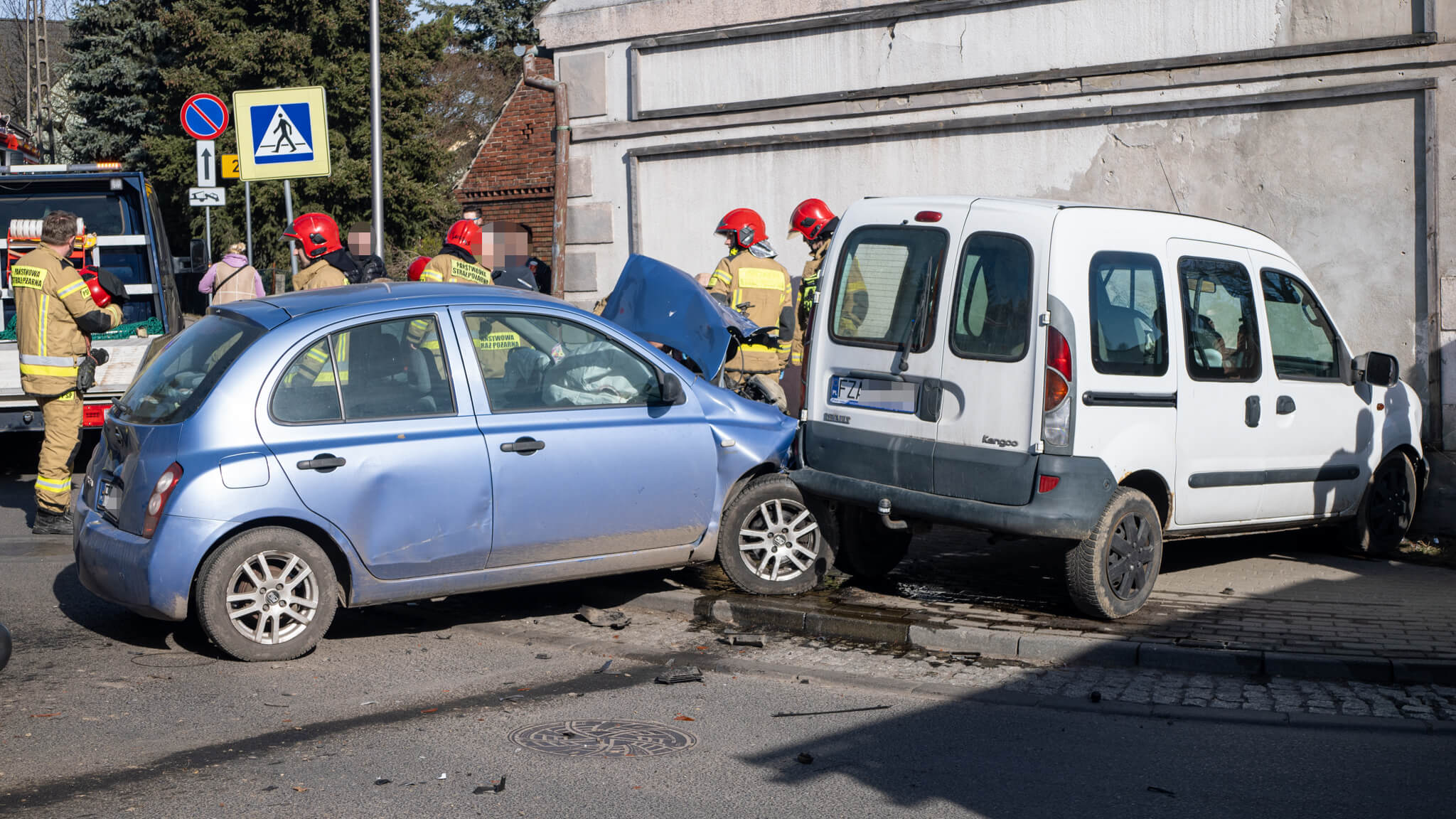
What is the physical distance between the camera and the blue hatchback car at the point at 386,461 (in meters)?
5.93

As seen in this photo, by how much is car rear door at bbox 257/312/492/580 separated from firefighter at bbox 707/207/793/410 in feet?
11.2

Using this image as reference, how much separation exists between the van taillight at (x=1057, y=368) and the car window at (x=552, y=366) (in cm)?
193

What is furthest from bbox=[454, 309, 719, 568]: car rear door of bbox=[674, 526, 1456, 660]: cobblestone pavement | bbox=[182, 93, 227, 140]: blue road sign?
bbox=[182, 93, 227, 140]: blue road sign

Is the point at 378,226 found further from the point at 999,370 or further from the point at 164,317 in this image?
the point at 999,370

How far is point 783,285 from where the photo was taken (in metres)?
9.73

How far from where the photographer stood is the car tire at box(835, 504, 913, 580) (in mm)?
7559

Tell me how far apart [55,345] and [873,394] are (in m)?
5.72

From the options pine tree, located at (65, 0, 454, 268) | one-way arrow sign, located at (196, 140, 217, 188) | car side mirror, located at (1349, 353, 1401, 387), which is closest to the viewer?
car side mirror, located at (1349, 353, 1401, 387)

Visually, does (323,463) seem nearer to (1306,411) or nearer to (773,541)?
(773,541)

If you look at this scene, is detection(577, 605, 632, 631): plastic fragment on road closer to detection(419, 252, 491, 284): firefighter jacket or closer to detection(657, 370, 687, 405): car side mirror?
detection(657, 370, 687, 405): car side mirror

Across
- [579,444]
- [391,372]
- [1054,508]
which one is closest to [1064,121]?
[1054,508]

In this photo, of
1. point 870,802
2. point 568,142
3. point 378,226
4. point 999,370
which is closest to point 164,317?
point 378,226

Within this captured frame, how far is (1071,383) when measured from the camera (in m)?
6.39

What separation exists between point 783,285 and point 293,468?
454cm
